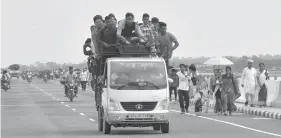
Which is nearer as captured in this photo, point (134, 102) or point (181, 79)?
point (134, 102)

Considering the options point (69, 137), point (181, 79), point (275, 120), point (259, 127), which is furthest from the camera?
point (181, 79)

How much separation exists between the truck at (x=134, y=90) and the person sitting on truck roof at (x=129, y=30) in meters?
0.26

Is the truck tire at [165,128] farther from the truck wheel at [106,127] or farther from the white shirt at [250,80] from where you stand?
the white shirt at [250,80]

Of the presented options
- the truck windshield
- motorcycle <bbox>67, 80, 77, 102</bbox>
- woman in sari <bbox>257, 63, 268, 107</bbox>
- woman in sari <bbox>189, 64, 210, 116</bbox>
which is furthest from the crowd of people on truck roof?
motorcycle <bbox>67, 80, 77, 102</bbox>

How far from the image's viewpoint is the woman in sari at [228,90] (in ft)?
104

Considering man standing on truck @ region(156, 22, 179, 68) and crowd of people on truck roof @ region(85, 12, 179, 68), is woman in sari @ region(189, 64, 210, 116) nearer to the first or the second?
man standing on truck @ region(156, 22, 179, 68)

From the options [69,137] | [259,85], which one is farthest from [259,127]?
[259,85]

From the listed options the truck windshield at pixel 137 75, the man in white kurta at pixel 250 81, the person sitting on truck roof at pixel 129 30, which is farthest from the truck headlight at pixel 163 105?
the man in white kurta at pixel 250 81

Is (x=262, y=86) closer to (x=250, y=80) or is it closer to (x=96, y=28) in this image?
(x=250, y=80)

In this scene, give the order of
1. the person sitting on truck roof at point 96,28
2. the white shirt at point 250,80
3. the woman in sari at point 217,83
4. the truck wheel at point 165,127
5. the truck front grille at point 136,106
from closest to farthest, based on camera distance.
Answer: the truck front grille at point 136,106
the truck wheel at point 165,127
the person sitting on truck roof at point 96,28
the woman in sari at point 217,83
the white shirt at point 250,80

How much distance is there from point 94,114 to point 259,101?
712 centimetres

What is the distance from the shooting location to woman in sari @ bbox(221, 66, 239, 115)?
104ft

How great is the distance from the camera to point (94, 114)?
33625mm

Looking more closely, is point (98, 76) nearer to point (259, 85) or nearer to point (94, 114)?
point (94, 114)
